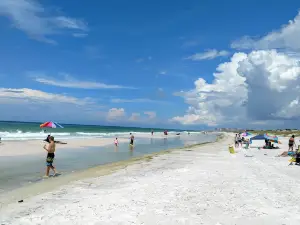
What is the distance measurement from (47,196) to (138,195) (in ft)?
10.2

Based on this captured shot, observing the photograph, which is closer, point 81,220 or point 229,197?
point 81,220

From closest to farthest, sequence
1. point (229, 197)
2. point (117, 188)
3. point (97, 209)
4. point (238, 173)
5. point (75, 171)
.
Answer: point (97, 209) → point (229, 197) → point (117, 188) → point (238, 173) → point (75, 171)

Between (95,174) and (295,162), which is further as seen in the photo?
(295,162)

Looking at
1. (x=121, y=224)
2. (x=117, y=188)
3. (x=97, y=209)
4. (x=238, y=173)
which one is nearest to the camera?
(x=121, y=224)

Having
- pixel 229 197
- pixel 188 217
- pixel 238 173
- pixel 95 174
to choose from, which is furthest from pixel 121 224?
pixel 238 173

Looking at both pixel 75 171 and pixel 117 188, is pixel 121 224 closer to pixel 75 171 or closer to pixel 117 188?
pixel 117 188

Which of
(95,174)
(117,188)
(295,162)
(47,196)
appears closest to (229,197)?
(117,188)

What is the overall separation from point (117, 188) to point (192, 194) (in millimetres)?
2896

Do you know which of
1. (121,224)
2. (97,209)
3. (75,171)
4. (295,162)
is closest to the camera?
(121,224)

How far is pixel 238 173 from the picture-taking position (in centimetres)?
1466

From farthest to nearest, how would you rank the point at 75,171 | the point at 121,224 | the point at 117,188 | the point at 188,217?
the point at 75,171
the point at 117,188
the point at 188,217
the point at 121,224

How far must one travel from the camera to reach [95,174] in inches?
587

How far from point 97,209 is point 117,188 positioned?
2.92 m

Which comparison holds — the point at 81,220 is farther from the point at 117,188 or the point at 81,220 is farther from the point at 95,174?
the point at 95,174
